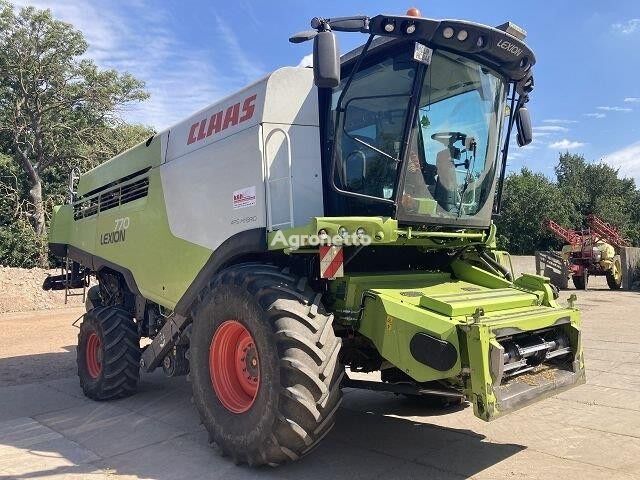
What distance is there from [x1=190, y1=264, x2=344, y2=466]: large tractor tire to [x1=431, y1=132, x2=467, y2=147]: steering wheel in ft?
5.09

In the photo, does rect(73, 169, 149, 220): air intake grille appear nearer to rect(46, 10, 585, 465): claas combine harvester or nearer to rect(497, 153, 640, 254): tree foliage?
rect(46, 10, 585, 465): claas combine harvester

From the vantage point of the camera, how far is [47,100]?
76.9ft

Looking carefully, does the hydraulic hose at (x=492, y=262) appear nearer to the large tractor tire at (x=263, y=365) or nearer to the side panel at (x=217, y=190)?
the large tractor tire at (x=263, y=365)

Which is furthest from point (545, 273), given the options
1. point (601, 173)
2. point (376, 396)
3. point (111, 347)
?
point (601, 173)

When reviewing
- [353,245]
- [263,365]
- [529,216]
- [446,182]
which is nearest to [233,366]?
[263,365]

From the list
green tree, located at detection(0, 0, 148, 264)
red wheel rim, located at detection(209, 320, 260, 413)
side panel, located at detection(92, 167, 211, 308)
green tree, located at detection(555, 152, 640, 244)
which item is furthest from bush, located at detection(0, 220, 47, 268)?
green tree, located at detection(555, 152, 640, 244)

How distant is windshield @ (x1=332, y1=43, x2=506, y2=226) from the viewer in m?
4.06

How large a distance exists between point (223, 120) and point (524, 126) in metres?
2.69

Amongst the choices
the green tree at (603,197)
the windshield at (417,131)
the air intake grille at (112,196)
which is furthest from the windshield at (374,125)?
the green tree at (603,197)

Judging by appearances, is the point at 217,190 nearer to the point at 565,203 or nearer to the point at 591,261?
the point at 591,261

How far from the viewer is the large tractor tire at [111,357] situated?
594 centimetres

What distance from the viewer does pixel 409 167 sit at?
409 cm

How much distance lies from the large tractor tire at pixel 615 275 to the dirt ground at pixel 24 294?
19.3 metres

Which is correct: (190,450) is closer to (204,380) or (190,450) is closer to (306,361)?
(204,380)
